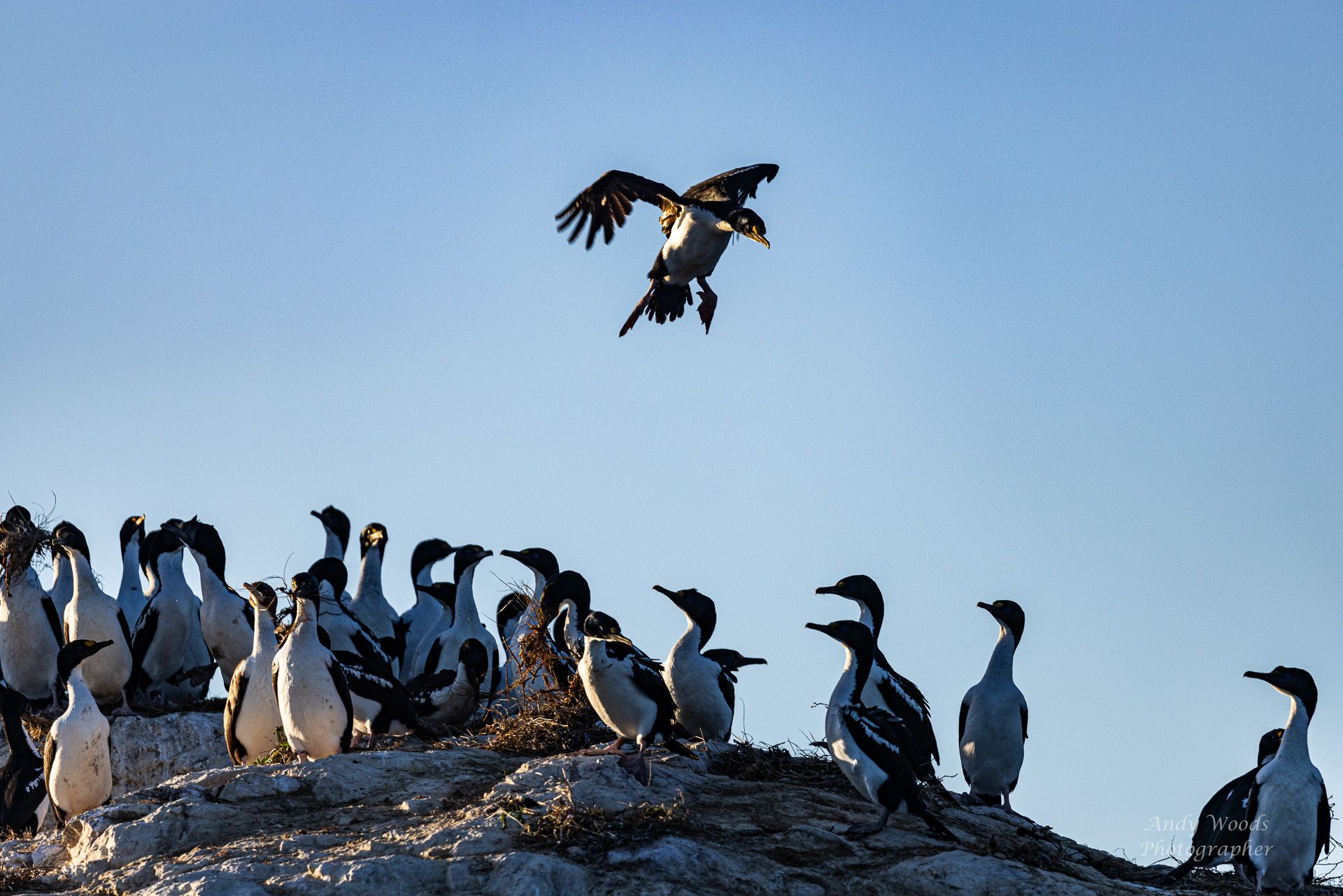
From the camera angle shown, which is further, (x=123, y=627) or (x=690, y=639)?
(x=123, y=627)

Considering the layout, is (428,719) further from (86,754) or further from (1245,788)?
(1245,788)

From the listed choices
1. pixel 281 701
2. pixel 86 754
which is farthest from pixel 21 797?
pixel 281 701

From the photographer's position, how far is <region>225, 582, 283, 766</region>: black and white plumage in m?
12.0

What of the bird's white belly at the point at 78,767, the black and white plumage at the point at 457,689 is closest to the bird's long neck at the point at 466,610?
the black and white plumage at the point at 457,689

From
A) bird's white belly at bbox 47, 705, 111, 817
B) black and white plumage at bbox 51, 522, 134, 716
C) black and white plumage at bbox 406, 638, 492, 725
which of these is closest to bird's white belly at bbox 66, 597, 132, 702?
black and white plumage at bbox 51, 522, 134, 716

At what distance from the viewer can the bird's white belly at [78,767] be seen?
1173 cm

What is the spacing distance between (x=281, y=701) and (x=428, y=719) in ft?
8.90

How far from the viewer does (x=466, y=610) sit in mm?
15062

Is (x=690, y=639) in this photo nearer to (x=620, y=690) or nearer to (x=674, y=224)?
(x=620, y=690)

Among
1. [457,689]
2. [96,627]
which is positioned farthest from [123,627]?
[457,689]

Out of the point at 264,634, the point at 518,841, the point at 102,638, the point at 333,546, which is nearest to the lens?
the point at 518,841

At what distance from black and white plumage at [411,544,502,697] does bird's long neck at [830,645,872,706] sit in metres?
5.10

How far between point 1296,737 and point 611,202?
8533 mm

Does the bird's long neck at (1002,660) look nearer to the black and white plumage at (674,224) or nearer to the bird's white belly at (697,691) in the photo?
the bird's white belly at (697,691)
